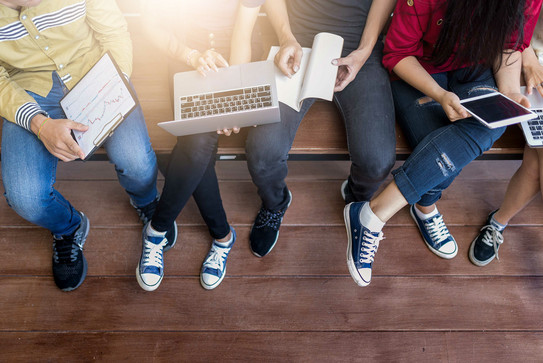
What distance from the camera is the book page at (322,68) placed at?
1179 millimetres

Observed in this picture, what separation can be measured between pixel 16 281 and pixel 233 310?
84 centimetres

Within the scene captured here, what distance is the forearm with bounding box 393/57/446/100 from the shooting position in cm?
117

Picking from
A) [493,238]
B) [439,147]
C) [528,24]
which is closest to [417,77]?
[439,147]

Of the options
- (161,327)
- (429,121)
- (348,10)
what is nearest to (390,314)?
(429,121)

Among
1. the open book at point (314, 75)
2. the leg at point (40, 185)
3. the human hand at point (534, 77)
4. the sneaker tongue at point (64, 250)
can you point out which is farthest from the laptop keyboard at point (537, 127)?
the sneaker tongue at point (64, 250)

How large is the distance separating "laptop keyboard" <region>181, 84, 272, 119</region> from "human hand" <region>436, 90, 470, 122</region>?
0.54 m

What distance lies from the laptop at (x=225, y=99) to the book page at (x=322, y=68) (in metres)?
0.12

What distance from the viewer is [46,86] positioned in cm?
120

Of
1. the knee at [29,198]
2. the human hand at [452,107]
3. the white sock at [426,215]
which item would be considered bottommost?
the white sock at [426,215]

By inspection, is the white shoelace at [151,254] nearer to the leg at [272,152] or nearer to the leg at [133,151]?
the leg at [133,151]

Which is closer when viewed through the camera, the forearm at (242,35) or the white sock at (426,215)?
the forearm at (242,35)

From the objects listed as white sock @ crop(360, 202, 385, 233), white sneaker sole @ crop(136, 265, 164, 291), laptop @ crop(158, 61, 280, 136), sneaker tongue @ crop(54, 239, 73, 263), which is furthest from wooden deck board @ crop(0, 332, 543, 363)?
laptop @ crop(158, 61, 280, 136)

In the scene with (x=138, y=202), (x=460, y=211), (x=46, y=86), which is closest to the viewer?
(x=46, y=86)

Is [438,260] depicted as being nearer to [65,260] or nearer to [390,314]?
[390,314]
